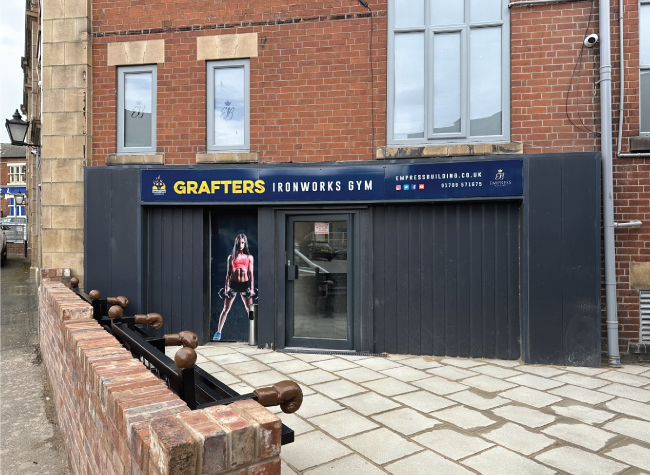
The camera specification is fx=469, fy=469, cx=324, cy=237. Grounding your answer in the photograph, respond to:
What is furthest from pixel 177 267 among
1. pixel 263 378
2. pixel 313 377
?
pixel 313 377

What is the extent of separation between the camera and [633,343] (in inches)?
234

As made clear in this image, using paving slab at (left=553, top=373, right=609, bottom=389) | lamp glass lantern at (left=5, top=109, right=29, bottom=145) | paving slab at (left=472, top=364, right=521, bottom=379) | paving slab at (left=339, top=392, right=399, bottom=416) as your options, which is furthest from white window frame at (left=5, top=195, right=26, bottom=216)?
paving slab at (left=553, top=373, right=609, bottom=389)

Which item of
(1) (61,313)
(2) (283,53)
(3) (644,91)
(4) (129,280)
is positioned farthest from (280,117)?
(3) (644,91)

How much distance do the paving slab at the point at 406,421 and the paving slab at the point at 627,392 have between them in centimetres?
218

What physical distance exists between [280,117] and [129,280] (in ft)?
10.6

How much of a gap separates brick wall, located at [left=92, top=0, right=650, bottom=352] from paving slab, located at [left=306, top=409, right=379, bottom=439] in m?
3.49

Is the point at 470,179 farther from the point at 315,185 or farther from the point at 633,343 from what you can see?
the point at 633,343

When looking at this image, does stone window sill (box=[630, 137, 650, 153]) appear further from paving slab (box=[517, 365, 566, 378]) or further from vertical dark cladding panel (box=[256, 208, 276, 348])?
vertical dark cladding panel (box=[256, 208, 276, 348])

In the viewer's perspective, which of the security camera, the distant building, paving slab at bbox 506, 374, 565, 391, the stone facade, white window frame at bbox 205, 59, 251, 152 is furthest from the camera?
the distant building

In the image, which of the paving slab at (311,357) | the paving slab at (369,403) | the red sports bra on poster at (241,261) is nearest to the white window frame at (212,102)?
the red sports bra on poster at (241,261)

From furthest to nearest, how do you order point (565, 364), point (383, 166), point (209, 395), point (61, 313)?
point (383, 166), point (565, 364), point (61, 313), point (209, 395)

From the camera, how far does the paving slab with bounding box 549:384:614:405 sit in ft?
15.2

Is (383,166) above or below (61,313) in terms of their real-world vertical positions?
above

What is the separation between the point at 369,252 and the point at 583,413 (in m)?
3.09
